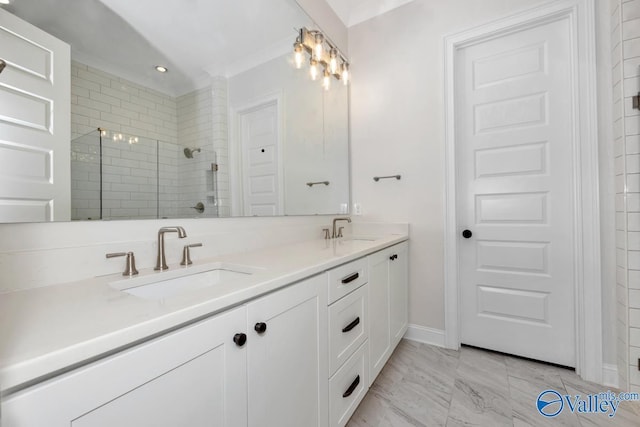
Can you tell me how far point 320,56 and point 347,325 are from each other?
1914 mm

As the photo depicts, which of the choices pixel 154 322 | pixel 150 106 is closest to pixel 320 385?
pixel 154 322

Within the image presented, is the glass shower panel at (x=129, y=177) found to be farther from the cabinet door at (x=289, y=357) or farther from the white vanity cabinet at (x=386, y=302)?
the white vanity cabinet at (x=386, y=302)

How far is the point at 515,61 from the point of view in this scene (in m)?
1.91

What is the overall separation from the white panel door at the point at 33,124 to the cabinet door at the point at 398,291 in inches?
64.8

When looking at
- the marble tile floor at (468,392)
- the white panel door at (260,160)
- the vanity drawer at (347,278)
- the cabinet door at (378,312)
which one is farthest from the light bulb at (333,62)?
the marble tile floor at (468,392)

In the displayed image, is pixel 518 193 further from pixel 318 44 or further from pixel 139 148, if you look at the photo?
pixel 139 148

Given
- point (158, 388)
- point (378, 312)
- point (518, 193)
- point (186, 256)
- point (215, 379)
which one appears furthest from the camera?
point (518, 193)

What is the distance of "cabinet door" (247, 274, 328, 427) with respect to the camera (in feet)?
2.55

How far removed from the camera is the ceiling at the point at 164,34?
0.91 meters

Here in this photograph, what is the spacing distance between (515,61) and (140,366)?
2603 millimetres

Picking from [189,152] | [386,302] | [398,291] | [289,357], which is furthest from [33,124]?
[398,291]

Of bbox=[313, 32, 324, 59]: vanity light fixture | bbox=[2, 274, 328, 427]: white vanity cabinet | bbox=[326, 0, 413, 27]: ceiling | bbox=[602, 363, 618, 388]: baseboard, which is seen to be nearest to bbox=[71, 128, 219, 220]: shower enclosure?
bbox=[2, 274, 328, 427]: white vanity cabinet

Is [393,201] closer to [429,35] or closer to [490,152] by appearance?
[490,152]

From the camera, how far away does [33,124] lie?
0.82 metres
